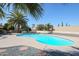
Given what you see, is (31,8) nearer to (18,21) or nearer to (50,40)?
(18,21)

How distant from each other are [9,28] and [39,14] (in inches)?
69.8

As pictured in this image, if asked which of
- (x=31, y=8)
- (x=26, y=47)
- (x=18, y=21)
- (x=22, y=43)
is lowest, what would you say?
(x=26, y=47)

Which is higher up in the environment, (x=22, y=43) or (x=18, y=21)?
(x=18, y=21)

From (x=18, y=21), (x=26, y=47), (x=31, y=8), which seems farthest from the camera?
(x=26, y=47)

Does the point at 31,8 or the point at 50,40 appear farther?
the point at 50,40

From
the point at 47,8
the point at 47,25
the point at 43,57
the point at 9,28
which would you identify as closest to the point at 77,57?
the point at 43,57

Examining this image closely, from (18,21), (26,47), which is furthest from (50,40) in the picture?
(18,21)

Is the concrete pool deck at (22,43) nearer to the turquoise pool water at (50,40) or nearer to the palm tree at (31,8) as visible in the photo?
the turquoise pool water at (50,40)

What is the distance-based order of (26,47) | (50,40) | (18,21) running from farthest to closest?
(50,40) < (26,47) < (18,21)

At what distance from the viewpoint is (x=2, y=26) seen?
4.23 metres

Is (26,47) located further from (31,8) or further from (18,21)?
(31,8)

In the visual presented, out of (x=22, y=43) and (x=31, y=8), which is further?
(x=22, y=43)

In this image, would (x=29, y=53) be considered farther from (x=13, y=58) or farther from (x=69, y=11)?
(x=69, y=11)

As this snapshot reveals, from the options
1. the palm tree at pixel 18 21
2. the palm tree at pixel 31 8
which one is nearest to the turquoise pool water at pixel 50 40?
the palm tree at pixel 18 21
